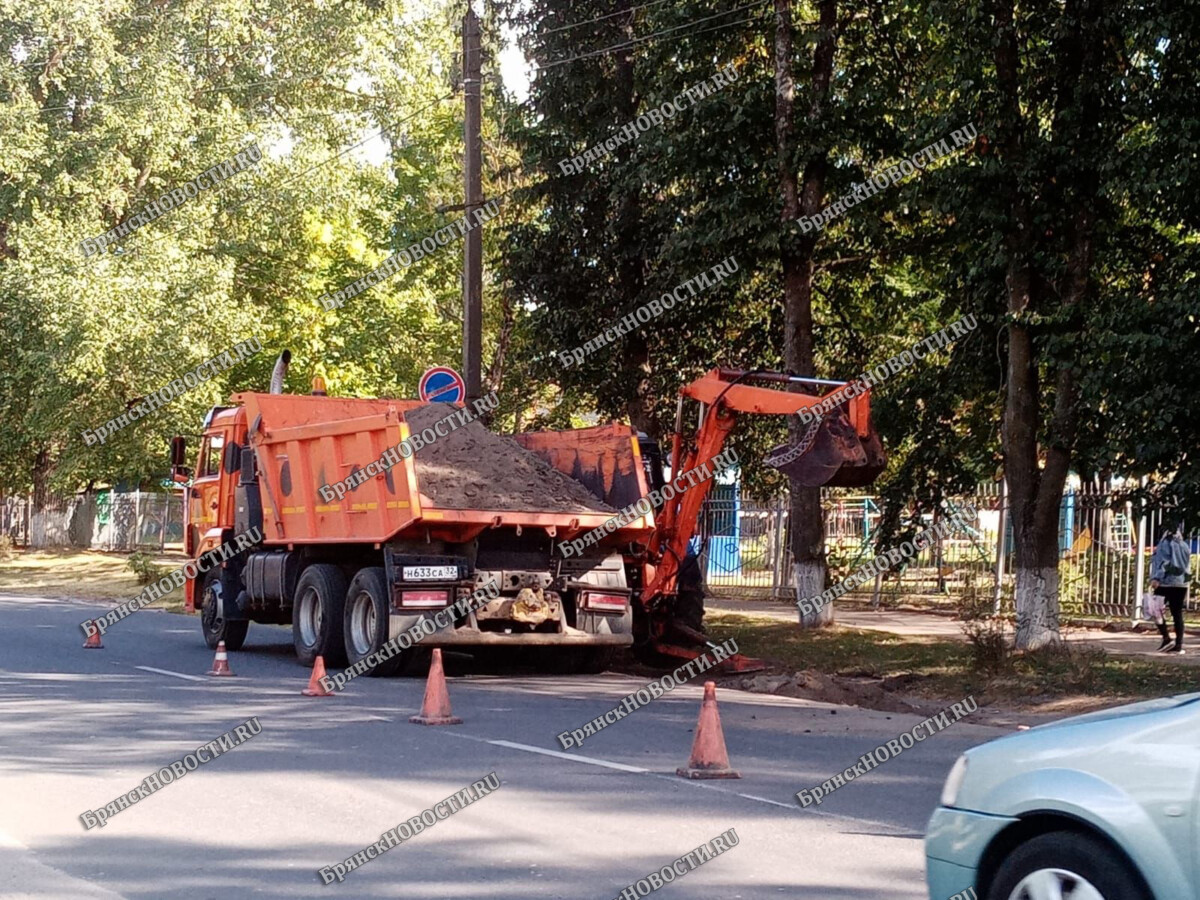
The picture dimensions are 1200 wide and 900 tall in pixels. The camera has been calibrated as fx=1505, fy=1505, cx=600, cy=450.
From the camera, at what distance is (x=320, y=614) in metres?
16.4

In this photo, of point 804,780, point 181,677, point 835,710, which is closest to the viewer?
point 804,780

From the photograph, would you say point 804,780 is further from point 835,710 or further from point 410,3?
point 410,3

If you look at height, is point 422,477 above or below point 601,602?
above

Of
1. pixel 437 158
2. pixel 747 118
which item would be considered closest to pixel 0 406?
pixel 437 158

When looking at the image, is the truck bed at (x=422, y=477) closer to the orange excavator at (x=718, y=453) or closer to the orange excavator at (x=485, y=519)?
the orange excavator at (x=485, y=519)

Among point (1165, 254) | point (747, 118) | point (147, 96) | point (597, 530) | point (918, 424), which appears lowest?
point (597, 530)

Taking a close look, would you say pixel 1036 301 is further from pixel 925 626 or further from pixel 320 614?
pixel 320 614

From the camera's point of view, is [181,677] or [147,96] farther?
[147,96]

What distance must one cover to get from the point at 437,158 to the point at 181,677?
31447mm

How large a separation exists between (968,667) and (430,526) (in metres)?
5.74

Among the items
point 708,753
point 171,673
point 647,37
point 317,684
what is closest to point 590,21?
point 647,37

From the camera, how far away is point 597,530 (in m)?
15.5

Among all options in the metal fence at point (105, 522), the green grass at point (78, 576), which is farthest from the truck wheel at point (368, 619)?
the metal fence at point (105, 522)

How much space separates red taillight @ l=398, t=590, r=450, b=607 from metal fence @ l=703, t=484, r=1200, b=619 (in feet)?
22.7
